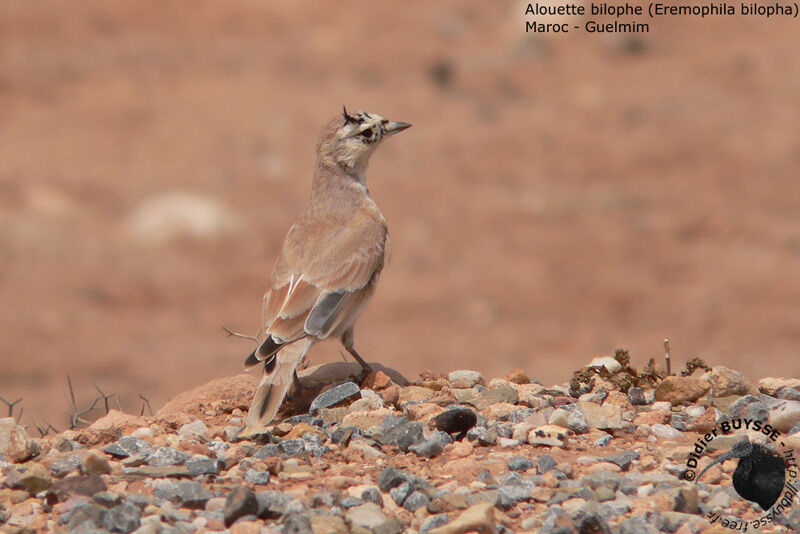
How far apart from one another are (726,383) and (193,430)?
2.61 m

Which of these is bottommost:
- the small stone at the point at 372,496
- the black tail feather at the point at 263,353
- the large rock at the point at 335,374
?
the small stone at the point at 372,496

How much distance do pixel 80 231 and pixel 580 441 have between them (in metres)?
15.5

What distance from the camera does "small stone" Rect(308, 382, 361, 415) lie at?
6.42 metres

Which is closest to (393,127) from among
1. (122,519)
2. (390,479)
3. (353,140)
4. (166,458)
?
(353,140)

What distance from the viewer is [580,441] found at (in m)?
5.70

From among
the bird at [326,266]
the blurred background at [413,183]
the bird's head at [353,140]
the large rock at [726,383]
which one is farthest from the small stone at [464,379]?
the blurred background at [413,183]

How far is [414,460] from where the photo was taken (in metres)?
5.52

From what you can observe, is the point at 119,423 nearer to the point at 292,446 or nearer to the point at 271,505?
the point at 292,446

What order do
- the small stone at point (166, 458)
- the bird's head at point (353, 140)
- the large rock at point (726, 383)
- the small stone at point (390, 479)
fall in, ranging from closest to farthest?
the small stone at point (390, 479) → the small stone at point (166, 458) → the large rock at point (726, 383) → the bird's head at point (353, 140)

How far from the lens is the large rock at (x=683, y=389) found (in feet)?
20.4

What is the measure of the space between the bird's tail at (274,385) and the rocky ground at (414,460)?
0.36 ft

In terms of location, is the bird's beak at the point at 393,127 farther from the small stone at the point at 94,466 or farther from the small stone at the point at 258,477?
the small stone at the point at 94,466

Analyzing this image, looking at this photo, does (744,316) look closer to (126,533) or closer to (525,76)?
(525,76)

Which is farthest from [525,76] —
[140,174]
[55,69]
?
[55,69]
